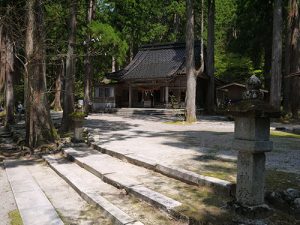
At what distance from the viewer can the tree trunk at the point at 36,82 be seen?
1208cm

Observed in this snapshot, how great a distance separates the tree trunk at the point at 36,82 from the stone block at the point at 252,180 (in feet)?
29.4

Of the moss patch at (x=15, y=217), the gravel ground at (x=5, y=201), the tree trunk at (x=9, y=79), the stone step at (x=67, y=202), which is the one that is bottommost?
the gravel ground at (x=5, y=201)

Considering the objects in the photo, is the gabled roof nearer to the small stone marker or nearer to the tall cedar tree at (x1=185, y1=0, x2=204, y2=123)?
the tall cedar tree at (x1=185, y1=0, x2=204, y2=123)

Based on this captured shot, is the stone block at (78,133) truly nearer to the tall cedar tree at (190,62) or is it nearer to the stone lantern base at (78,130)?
the stone lantern base at (78,130)

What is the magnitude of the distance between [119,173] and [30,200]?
1.90m

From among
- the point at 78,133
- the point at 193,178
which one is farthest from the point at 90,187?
the point at 78,133

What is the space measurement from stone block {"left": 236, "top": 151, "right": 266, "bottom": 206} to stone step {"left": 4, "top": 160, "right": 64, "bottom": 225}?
8.94ft

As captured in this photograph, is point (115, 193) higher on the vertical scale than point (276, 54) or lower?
lower

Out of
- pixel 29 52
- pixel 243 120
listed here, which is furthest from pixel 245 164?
pixel 29 52

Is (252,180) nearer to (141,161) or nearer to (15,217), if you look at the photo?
(141,161)

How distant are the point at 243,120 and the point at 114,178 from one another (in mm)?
3165

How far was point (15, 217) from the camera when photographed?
18.0 ft

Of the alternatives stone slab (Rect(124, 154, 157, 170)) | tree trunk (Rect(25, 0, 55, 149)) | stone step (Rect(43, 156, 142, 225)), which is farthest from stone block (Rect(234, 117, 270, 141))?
tree trunk (Rect(25, 0, 55, 149))

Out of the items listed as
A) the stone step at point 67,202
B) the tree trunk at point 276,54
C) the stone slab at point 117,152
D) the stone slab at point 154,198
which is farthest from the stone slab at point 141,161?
the tree trunk at point 276,54
